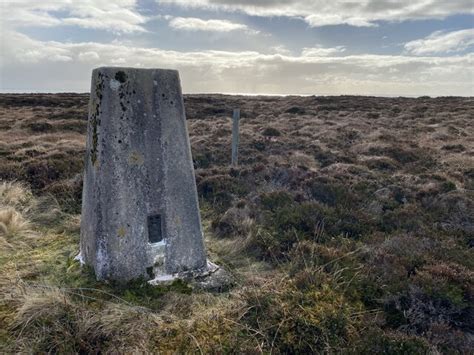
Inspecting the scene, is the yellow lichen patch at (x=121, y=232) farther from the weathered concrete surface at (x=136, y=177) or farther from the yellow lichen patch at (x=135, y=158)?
the yellow lichen patch at (x=135, y=158)

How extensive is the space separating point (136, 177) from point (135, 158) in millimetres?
216

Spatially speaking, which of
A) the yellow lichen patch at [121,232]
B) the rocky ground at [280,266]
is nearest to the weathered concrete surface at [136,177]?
the yellow lichen patch at [121,232]

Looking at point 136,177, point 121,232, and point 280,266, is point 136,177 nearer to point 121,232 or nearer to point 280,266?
point 121,232

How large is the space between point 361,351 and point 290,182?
600 centimetres

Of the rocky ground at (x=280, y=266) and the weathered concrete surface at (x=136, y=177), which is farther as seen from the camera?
the weathered concrete surface at (x=136, y=177)

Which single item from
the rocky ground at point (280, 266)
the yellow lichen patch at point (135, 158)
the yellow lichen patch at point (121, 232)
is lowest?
the rocky ground at point (280, 266)

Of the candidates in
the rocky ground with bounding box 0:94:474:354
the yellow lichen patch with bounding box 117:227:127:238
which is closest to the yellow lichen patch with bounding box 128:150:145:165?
the yellow lichen patch with bounding box 117:227:127:238

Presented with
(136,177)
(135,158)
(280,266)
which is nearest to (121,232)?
(136,177)

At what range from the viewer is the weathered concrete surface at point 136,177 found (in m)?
4.40

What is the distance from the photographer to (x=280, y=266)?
16.7 feet

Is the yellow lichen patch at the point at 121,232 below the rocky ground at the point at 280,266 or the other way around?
the other way around

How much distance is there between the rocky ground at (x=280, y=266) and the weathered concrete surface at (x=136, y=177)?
38cm

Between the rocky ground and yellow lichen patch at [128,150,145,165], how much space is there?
1396 mm

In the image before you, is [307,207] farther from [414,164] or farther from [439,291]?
[414,164]
